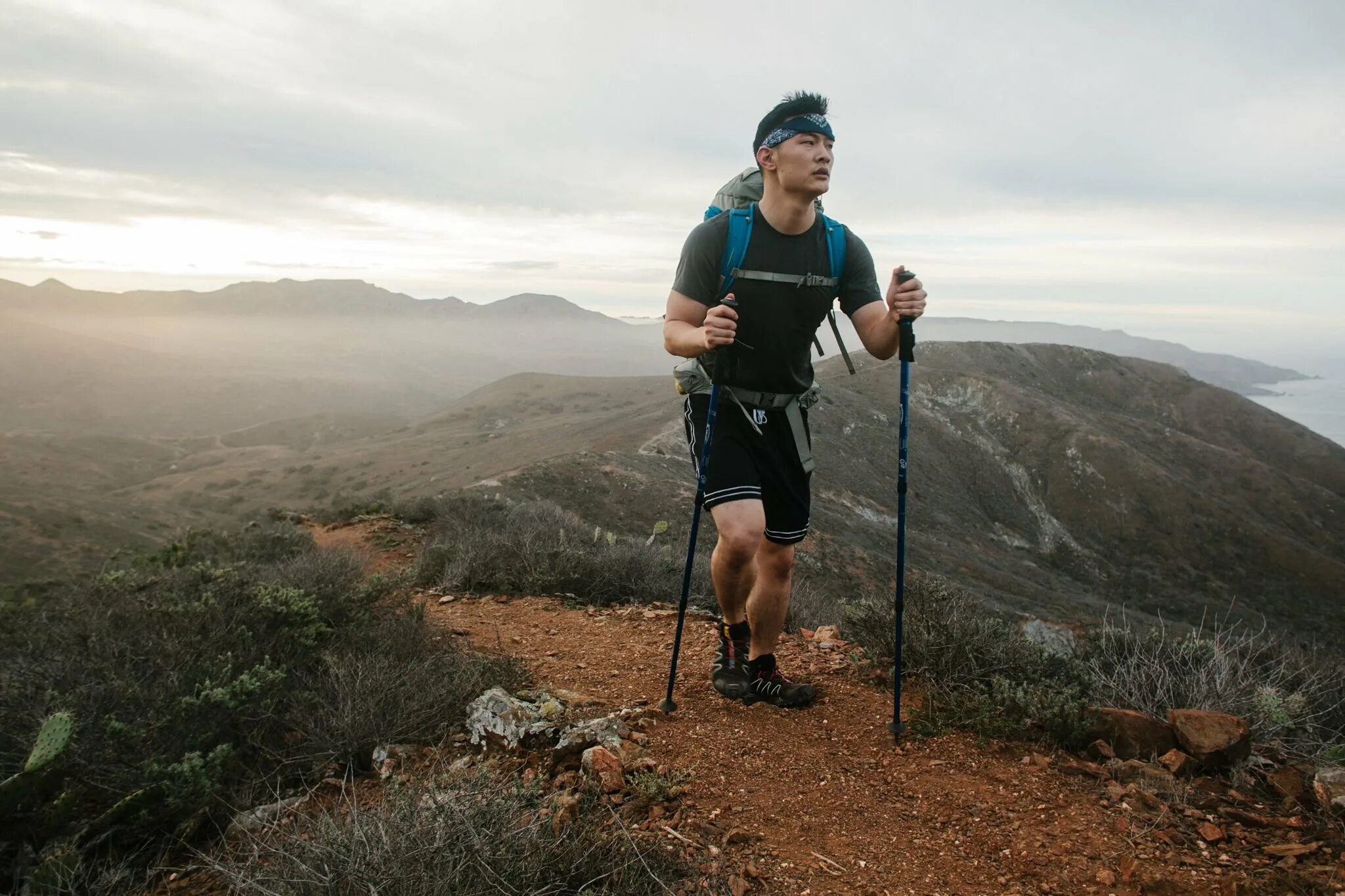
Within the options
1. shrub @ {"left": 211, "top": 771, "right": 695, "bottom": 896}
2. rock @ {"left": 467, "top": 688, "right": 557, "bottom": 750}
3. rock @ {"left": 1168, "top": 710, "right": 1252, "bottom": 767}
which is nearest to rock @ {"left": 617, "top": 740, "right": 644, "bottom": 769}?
rock @ {"left": 467, "top": 688, "right": 557, "bottom": 750}

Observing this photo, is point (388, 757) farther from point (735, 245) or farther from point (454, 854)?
point (735, 245)

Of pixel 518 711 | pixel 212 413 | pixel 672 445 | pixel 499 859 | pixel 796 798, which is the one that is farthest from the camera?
pixel 212 413

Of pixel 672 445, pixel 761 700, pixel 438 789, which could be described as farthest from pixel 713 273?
pixel 672 445

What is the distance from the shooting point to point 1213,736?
298cm

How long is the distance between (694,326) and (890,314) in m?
0.87

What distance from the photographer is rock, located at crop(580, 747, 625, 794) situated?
9.05 feet

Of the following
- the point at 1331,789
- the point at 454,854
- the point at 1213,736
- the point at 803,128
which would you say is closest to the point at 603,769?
the point at 454,854

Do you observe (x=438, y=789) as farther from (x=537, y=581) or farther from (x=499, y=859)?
(x=537, y=581)

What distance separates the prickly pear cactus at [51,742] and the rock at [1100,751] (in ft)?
12.5

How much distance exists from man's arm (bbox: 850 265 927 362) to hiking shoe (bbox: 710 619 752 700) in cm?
155

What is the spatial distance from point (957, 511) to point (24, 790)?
44.0 metres

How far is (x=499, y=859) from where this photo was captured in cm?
193

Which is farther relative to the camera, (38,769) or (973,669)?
(973,669)

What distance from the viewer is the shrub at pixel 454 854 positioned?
1842mm
